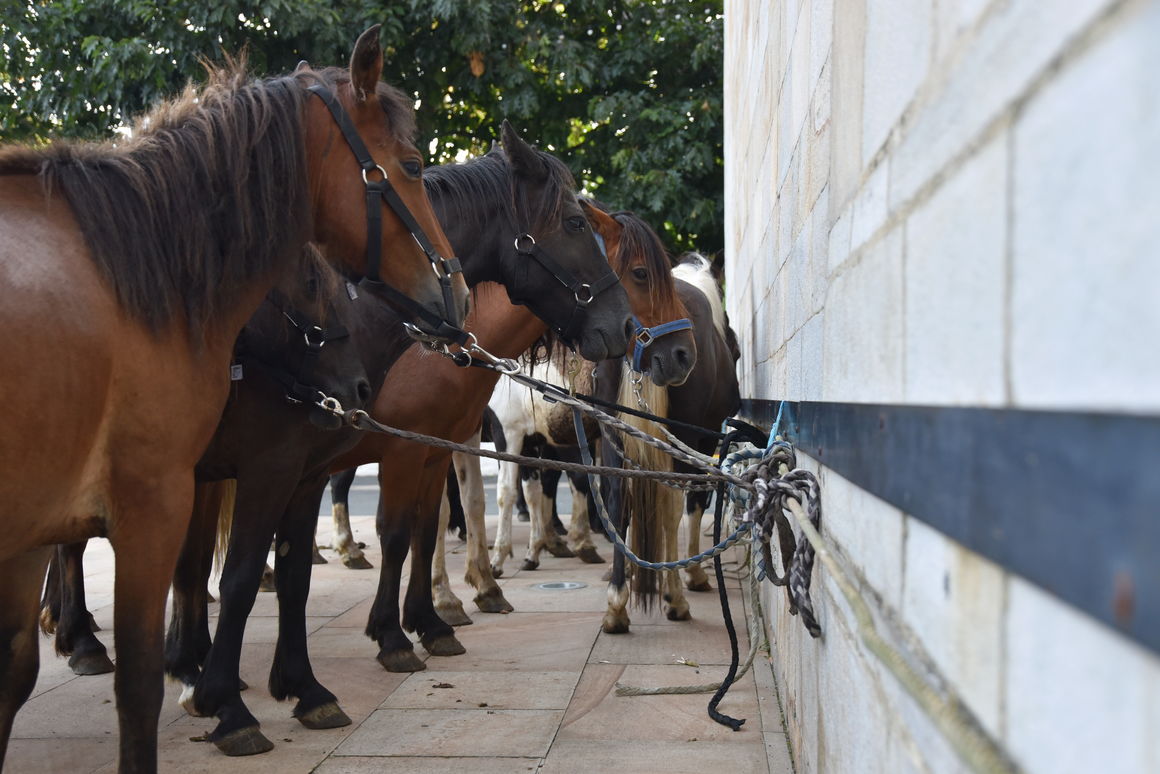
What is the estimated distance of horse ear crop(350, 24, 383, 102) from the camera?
311 cm

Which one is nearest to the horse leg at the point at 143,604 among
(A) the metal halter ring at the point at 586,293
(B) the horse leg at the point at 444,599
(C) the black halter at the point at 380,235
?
(C) the black halter at the point at 380,235

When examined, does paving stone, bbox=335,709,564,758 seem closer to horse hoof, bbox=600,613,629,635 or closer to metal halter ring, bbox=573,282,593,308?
horse hoof, bbox=600,613,629,635

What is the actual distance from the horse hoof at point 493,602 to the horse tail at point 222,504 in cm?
150

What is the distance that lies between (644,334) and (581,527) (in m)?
3.66

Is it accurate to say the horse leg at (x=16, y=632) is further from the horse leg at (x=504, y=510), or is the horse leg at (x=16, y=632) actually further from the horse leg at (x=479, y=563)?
the horse leg at (x=504, y=510)

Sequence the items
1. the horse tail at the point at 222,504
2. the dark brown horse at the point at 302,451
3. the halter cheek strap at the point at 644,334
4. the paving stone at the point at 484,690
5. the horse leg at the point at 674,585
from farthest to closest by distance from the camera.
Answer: the horse leg at the point at 674,585, the halter cheek strap at the point at 644,334, the horse tail at the point at 222,504, the paving stone at the point at 484,690, the dark brown horse at the point at 302,451

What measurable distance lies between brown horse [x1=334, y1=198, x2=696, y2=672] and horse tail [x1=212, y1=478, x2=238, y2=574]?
544mm

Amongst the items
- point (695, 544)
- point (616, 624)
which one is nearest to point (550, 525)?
point (695, 544)

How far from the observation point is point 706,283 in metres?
6.52

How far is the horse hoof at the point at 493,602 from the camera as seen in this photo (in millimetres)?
6145

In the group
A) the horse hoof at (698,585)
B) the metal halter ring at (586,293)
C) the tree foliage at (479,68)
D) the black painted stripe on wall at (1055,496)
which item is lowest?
the horse hoof at (698,585)

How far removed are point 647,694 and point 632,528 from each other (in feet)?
4.22

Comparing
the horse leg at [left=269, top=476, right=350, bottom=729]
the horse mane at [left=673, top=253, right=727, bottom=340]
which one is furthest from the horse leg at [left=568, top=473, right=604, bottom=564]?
the horse leg at [left=269, top=476, right=350, bottom=729]

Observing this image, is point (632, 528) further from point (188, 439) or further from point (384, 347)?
point (188, 439)
